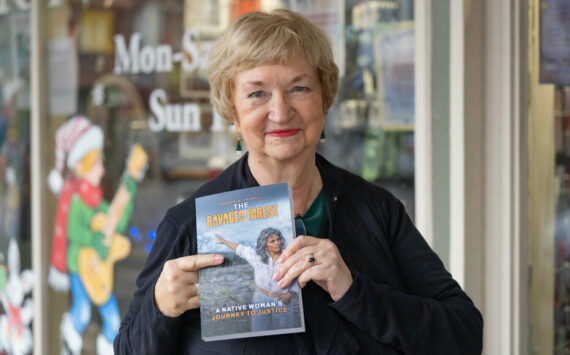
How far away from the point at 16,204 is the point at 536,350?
10.3 ft

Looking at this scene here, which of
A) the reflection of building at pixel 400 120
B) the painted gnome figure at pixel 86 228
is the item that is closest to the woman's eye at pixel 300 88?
the reflection of building at pixel 400 120

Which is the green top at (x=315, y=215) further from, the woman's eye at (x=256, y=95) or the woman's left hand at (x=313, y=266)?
the woman's eye at (x=256, y=95)

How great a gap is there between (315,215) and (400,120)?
4.76 feet

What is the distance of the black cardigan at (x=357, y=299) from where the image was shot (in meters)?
1.58

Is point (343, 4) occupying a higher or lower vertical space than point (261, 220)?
→ higher

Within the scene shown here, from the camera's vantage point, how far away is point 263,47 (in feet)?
5.32

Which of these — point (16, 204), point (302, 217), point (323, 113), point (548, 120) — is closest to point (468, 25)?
point (548, 120)

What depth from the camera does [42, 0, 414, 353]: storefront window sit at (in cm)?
327

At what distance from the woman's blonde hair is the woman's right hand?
415 mm

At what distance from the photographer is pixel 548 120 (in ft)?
9.56

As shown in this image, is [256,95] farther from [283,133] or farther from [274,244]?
[274,244]

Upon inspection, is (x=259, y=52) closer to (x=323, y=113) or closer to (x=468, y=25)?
(x=323, y=113)

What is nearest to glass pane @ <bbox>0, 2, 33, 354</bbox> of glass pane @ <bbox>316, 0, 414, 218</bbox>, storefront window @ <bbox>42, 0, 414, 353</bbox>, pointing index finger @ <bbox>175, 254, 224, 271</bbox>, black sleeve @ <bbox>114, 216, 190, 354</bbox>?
storefront window @ <bbox>42, 0, 414, 353</bbox>

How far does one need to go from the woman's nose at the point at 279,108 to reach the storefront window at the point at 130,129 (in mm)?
1602
